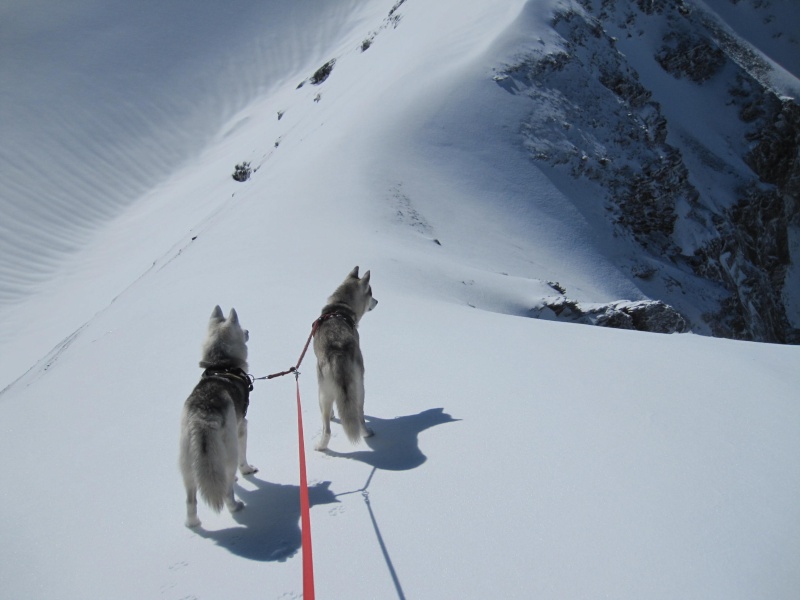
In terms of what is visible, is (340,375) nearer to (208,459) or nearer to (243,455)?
(243,455)

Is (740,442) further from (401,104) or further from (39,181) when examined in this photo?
(39,181)

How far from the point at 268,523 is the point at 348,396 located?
1.09 meters

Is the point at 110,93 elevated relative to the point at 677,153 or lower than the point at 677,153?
elevated

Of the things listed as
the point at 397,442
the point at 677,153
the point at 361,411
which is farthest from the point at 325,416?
the point at 677,153

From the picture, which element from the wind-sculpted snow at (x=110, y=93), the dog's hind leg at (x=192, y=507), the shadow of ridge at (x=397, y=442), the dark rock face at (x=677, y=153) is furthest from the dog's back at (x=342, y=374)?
the wind-sculpted snow at (x=110, y=93)

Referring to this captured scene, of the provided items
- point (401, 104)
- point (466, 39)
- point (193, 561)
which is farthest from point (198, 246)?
point (466, 39)

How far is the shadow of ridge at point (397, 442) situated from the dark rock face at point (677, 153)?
8.72m

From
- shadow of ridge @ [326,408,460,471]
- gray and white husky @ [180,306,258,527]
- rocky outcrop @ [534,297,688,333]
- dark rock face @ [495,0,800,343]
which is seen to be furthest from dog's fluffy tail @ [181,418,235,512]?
A: dark rock face @ [495,0,800,343]

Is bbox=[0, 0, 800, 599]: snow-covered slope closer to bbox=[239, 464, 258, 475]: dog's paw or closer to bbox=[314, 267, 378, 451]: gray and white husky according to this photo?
bbox=[239, 464, 258, 475]: dog's paw

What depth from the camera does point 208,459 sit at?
351 cm

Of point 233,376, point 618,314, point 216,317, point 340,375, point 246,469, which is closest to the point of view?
point 233,376

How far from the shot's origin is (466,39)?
2606 centimetres

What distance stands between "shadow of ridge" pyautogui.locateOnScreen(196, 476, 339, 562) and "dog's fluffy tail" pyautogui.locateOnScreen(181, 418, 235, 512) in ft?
0.75

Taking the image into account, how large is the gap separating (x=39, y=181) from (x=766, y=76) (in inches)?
1777
